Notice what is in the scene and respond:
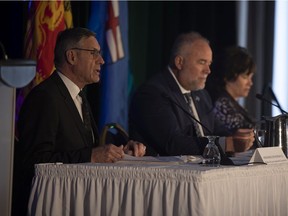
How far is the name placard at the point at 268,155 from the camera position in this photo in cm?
346

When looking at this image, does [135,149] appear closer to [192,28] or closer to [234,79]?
[234,79]

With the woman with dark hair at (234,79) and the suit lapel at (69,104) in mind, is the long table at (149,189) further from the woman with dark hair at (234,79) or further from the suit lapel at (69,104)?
the woman with dark hair at (234,79)

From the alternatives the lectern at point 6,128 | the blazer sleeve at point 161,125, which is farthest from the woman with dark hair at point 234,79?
the lectern at point 6,128

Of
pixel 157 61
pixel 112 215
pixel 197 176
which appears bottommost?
pixel 112 215

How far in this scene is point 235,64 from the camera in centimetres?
595

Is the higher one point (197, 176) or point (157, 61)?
point (157, 61)

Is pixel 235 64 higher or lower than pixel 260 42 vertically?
lower

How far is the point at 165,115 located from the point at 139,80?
2.39m

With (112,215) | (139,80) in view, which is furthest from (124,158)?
(139,80)

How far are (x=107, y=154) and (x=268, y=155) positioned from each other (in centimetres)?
76

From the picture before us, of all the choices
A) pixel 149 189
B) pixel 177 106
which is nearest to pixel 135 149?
pixel 149 189

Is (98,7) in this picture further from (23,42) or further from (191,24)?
(191,24)

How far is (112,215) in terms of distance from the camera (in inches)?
124

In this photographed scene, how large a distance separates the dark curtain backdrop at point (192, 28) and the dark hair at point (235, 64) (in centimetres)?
63
